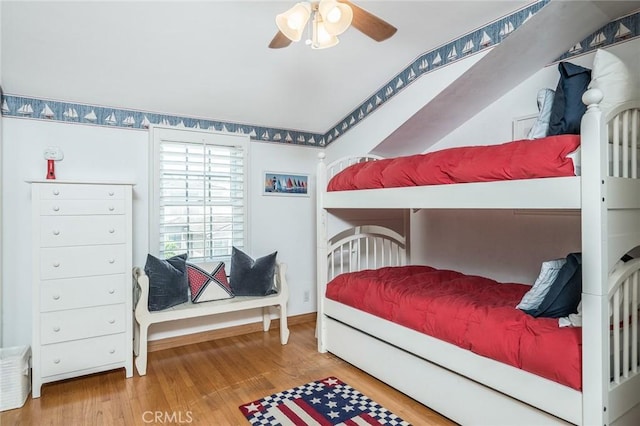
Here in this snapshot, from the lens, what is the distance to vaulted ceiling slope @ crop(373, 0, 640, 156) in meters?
2.12

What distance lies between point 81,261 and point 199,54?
166 centimetres

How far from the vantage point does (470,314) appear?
1.96 m

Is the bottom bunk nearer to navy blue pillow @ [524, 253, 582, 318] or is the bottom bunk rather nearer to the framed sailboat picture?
navy blue pillow @ [524, 253, 582, 318]

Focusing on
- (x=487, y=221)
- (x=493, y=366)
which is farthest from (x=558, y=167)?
(x=487, y=221)

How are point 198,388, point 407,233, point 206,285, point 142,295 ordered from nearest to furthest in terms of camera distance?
point 198,388 → point 142,295 → point 206,285 → point 407,233

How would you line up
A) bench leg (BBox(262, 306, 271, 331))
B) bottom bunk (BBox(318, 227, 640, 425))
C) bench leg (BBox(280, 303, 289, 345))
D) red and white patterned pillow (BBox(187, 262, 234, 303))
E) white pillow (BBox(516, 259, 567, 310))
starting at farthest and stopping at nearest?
bench leg (BBox(262, 306, 271, 331)) < bench leg (BBox(280, 303, 289, 345)) < red and white patterned pillow (BBox(187, 262, 234, 303)) < white pillow (BBox(516, 259, 567, 310)) < bottom bunk (BBox(318, 227, 640, 425))

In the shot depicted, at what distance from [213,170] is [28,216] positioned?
143 cm

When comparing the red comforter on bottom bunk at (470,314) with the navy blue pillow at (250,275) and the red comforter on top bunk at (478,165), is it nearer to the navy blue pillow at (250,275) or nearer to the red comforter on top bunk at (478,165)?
the navy blue pillow at (250,275)

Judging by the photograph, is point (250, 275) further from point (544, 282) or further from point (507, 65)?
point (507, 65)

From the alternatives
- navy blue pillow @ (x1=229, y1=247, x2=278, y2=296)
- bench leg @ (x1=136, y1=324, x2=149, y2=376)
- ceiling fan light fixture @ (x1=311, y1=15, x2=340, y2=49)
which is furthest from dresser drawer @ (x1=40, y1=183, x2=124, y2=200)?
ceiling fan light fixture @ (x1=311, y1=15, x2=340, y2=49)

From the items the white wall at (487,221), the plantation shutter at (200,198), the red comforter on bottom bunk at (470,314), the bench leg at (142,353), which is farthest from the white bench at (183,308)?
the white wall at (487,221)

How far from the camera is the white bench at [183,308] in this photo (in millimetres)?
2691

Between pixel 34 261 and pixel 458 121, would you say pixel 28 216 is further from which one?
pixel 458 121

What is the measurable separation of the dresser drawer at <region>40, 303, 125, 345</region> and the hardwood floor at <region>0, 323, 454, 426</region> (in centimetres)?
36
